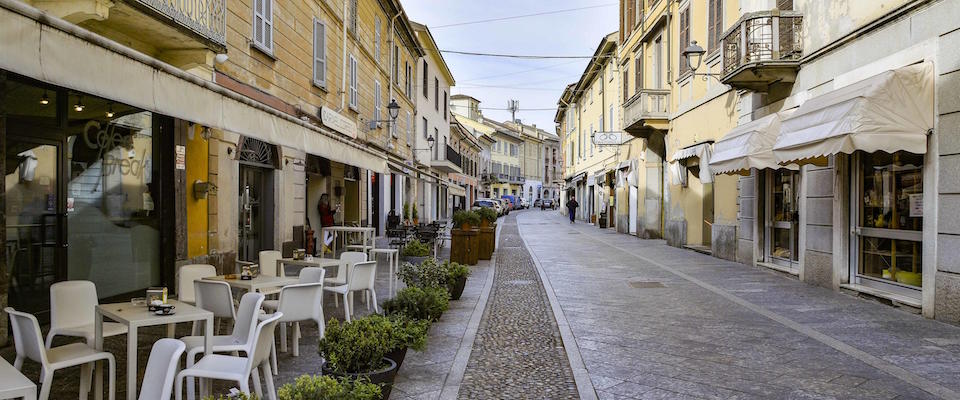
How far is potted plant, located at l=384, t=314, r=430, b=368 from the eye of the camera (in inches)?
182

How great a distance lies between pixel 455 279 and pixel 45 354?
5081 millimetres

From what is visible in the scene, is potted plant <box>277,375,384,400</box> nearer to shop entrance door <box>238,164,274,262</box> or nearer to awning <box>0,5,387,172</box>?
awning <box>0,5,387,172</box>

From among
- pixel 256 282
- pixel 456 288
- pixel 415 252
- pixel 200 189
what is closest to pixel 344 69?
pixel 415 252

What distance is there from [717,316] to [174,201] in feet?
23.6

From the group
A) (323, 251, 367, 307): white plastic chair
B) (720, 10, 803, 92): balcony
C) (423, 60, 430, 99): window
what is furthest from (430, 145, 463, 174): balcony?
(323, 251, 367, 307): white plastic chair

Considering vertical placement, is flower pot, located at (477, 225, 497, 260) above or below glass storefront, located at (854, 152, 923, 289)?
below

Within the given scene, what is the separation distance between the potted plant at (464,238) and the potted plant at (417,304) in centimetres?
624

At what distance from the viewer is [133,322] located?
389 centimetres

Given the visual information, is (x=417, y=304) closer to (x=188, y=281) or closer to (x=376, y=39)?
(x=188, y=281)

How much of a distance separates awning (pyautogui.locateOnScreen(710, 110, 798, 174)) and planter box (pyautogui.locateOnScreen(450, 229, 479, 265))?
4914 mm

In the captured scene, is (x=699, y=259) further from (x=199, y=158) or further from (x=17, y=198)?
(x=17, y=198)

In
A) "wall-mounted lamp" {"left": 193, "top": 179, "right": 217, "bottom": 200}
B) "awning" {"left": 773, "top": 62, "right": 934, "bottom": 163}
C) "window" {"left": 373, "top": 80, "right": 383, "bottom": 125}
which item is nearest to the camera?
"awning" {"left": 773, "top": 62, "right": 934, "bottom": 163}

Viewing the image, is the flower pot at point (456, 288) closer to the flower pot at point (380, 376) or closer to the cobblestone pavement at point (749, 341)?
the cobblestone pavement at point (749, 341)

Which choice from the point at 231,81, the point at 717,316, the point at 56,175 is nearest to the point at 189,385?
the point at 56,175
